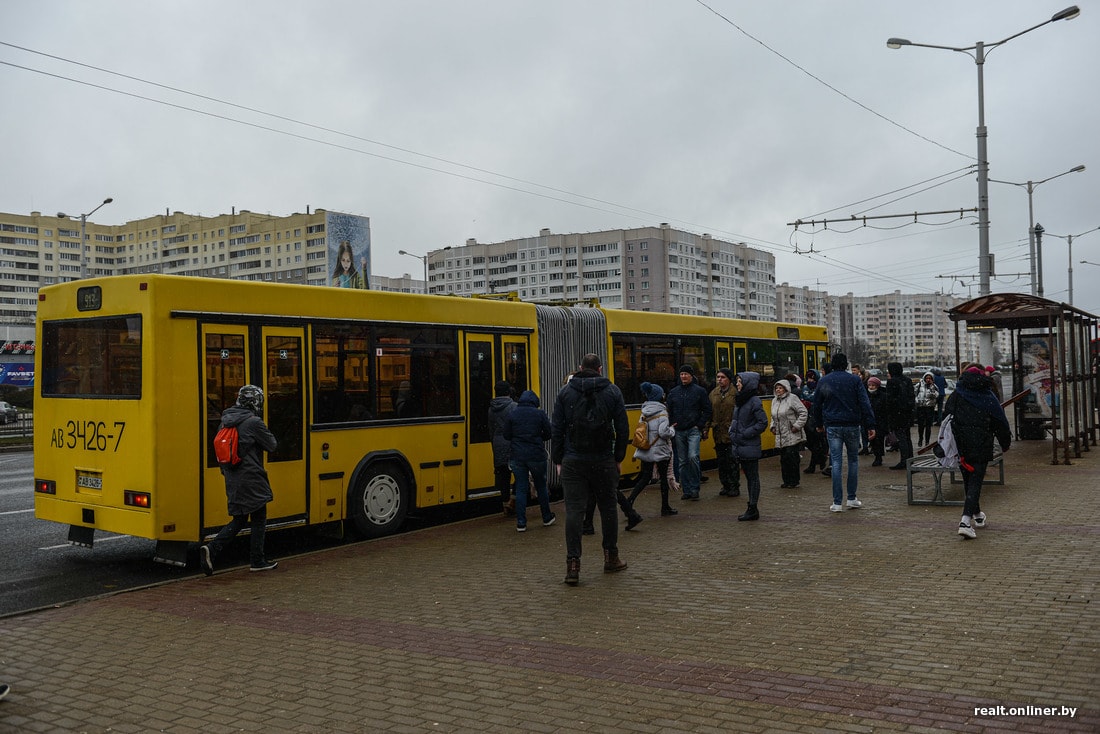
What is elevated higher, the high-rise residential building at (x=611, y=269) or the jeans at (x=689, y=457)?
the high-rise residential building at (x=611, y=269)

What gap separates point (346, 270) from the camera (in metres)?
59.8

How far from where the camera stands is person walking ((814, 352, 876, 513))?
11.5 metres

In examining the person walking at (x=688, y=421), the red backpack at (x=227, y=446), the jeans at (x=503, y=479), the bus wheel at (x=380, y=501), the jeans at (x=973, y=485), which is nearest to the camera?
the red backpack at (x=227, y=446)

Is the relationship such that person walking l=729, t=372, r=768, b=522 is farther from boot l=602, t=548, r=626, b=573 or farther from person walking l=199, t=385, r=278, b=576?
person walking l=199, t=385, r=278, b=576

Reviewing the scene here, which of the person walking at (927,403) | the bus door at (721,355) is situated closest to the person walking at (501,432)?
the bus door at (721,355)

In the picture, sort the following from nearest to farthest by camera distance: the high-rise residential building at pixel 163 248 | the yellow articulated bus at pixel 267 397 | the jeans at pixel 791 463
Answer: the yellow articulated bus at pixel 267 397 → the jeans at pixel 791 463 → the high-rise residential building at pixel 163 248

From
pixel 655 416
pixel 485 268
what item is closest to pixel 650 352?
pixel 655 416

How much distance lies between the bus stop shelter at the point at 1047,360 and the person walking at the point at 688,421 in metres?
5.36

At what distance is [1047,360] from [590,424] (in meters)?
15.4

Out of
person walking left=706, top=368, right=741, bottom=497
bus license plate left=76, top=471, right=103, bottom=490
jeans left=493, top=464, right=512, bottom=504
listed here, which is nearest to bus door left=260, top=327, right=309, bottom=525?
→ bus license plate left=76, top=471, right=103, bottom=490

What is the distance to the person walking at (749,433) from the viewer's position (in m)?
11.1

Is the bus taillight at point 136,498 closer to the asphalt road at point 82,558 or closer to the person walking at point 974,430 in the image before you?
the asphalt road at point 82,558

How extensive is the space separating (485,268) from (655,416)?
141m

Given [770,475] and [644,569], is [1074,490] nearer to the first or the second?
[770,475]
